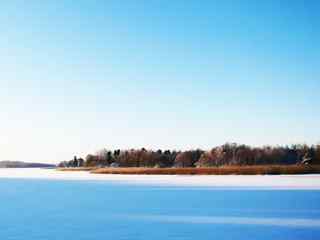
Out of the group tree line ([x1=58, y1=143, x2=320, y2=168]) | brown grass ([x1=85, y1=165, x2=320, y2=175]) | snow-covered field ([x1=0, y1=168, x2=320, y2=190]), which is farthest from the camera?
tree line ([x1=58, y1=143, x2=320, y2=168])

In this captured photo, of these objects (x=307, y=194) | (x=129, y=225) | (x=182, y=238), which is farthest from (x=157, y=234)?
(x=307, y=194)

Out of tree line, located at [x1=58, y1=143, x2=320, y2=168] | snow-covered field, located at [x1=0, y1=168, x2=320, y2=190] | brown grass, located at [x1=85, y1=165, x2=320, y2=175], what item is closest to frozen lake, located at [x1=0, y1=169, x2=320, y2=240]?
snow-covered field, located at [x1=0, y1=168, x2=320, y2=190]

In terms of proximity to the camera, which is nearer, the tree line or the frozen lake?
the frozen lake

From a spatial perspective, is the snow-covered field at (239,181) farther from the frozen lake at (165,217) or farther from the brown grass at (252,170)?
the frozen lake at (165,217)

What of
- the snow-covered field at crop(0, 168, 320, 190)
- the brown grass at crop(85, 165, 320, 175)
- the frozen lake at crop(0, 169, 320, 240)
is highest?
the brown grass at crop(85, 165, 320, 175)

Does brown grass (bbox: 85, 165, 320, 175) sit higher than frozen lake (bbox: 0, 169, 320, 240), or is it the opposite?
brown grass (bbox: 85, 165, 320, 175)

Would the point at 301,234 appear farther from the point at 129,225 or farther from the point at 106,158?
the point at 106,158

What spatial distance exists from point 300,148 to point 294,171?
109 ft

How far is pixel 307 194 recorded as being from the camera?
550 inches

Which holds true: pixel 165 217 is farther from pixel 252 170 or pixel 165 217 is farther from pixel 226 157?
pixel 226 157

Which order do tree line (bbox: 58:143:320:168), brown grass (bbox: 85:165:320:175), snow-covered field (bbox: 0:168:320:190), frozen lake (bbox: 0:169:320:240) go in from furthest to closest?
tree line (bbox: 58:143:320:168), brown grass (bbox: 85:165:320:175), snow-covered field (bbox: 0:168:320:190), frozen lake (bbox: 0:169:320:240)

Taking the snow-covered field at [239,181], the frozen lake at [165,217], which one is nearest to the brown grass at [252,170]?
the snow-covered field at [239,181]

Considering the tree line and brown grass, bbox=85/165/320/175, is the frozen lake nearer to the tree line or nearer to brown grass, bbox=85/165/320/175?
brown grass, bbox=85/165/320/175

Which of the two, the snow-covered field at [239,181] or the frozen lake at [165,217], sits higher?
the snow-covered field at [239,181]
